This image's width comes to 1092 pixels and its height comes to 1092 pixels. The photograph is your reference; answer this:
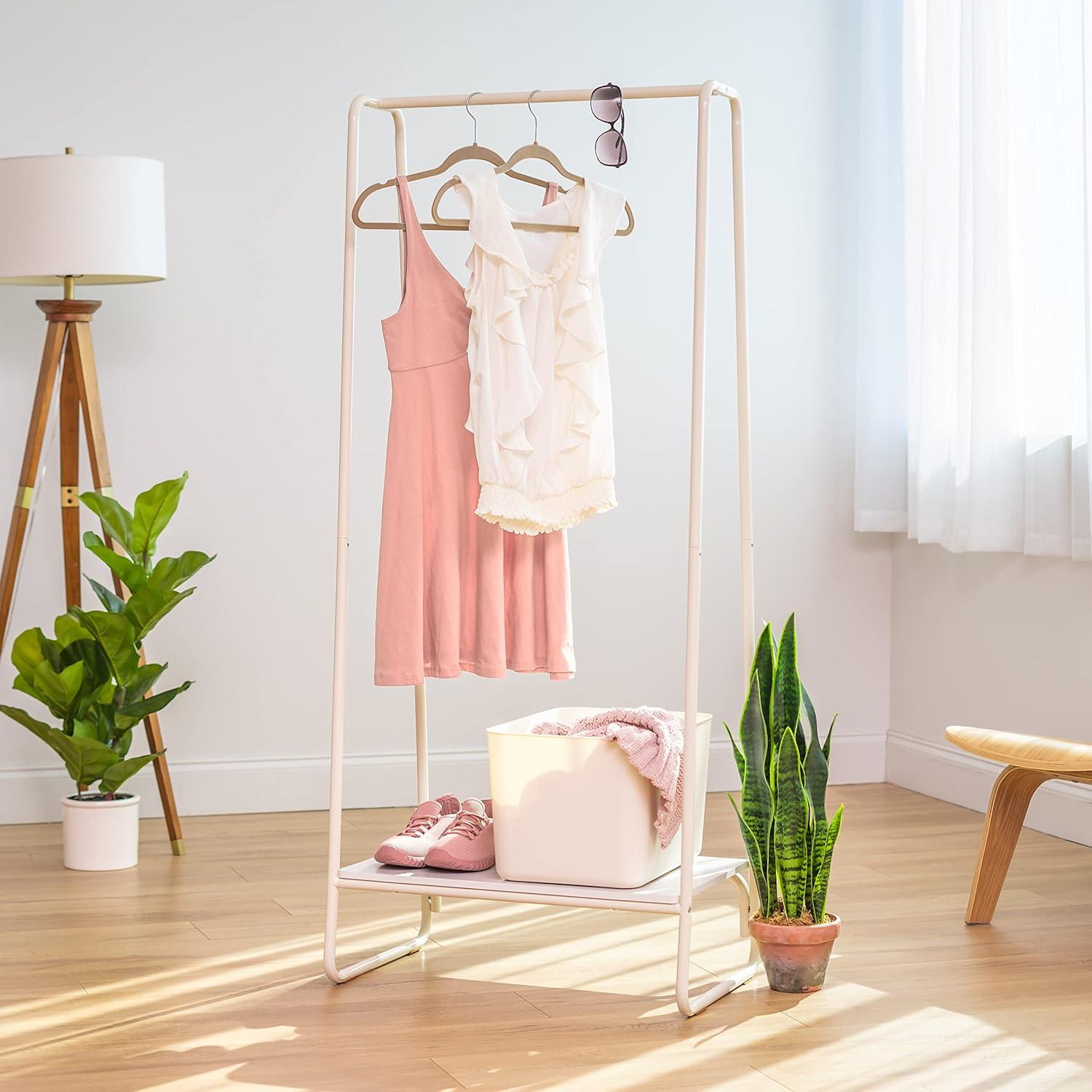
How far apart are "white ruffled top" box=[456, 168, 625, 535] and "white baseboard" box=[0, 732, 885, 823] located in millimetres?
1716

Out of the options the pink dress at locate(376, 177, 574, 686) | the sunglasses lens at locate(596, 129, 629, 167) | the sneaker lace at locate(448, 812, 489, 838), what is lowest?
the sneaker lace at locate(448, 812, 489, 838)

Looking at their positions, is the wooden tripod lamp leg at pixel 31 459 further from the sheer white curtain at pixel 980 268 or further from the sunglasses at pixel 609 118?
the sheer white curtain at pixel 980 268

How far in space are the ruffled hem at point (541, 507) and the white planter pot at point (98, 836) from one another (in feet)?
4.56

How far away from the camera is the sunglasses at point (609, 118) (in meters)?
2.11

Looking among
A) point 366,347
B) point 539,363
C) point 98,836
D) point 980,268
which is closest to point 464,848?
point 539,363

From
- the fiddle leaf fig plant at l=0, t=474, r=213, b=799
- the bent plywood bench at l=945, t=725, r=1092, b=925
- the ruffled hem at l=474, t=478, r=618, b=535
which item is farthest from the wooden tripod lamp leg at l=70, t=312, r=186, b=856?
the bent plywood bench at l=945, t=725, r=1092, b=925

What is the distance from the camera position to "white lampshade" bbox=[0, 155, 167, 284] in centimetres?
314

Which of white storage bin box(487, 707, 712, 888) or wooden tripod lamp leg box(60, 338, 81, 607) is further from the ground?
wooden tripod lamp leg box(60, 338, 81, 607)

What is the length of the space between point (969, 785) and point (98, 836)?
7.15ft

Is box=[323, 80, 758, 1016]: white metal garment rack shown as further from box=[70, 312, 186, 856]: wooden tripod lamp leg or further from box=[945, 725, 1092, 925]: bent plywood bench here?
box=[70, 312, 186, 856]: wooden tripod lamp leg

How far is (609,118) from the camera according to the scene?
6.90 ft

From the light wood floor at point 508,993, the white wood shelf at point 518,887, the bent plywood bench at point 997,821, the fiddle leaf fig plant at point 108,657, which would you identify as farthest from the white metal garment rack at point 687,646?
the fiddle leaf fig plant at point 108,657

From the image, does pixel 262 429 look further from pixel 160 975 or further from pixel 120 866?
pixel 160 975

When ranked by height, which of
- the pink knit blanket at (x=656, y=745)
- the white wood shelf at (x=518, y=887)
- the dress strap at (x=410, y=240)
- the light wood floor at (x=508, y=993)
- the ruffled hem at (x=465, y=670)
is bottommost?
the light wood floor at (x=508, y=993)
